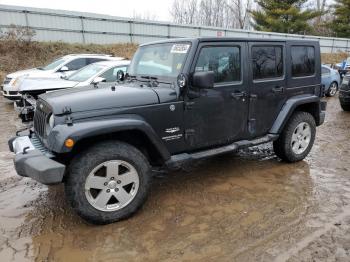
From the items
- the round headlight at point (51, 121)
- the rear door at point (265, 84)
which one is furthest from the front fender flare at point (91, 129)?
the rear door at point (265, 84)

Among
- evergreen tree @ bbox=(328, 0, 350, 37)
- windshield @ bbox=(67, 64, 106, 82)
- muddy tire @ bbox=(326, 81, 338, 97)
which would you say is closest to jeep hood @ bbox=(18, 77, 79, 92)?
windshield @ bbox=(67, 64, 106, 82)

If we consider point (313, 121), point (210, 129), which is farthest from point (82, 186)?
point (313, 121)

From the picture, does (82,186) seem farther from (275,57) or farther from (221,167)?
(275,57)

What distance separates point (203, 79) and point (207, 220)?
157 centimetres

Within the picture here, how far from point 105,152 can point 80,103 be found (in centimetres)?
57

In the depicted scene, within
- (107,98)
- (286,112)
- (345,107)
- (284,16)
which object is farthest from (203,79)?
(284,16)

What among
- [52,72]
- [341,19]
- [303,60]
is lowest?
[303,60]

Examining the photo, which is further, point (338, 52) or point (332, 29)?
point (332, 29)

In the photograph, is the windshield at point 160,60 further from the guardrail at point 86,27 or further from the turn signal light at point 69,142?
the guardrail at point 86,27

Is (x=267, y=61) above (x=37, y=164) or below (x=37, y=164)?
above

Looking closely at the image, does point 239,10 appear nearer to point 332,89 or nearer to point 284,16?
point 284,16

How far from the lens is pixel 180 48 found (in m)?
4.22

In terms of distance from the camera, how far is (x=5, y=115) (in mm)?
9695

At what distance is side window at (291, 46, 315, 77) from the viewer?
5.24 meters
